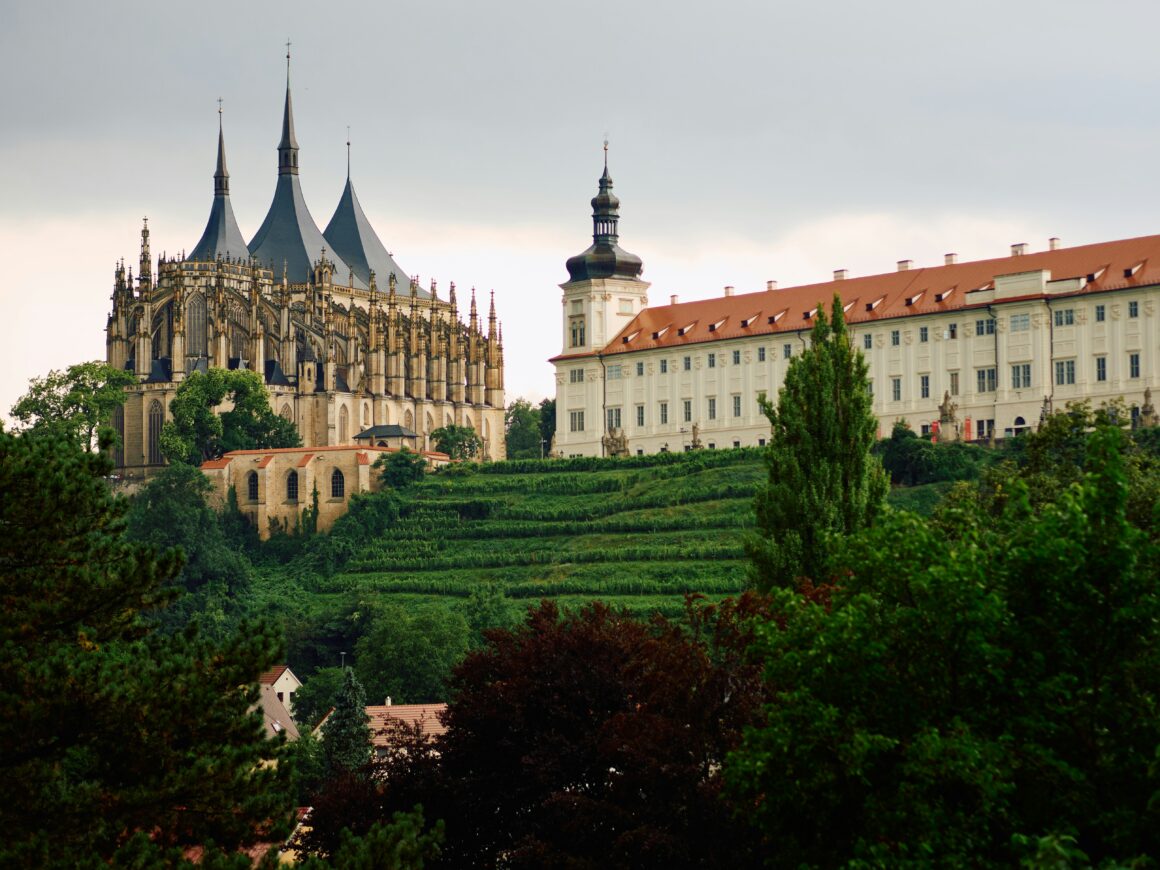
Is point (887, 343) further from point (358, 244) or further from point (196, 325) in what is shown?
point (358, 244)

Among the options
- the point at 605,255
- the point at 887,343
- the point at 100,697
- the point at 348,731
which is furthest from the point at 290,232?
the point at 100,697

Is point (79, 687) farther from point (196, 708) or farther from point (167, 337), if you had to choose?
point (167, 337)

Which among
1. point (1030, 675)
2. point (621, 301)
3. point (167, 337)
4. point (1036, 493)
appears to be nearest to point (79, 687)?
point (1030, 675)

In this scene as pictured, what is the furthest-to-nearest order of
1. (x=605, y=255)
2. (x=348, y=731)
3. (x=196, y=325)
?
1. (x=196, y=325)
2. (x=605, y=255)
3. (x=348, y=731)

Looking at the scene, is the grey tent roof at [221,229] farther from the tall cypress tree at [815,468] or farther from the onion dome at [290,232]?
the tall cypress tree at [815,468]

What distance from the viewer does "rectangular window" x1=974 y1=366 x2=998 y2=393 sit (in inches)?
3376

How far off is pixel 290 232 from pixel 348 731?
253ft

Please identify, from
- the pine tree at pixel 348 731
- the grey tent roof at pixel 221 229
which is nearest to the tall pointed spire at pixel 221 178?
the grey tent roof at pixel 221 229

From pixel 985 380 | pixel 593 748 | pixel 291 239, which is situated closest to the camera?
pixel 593 748

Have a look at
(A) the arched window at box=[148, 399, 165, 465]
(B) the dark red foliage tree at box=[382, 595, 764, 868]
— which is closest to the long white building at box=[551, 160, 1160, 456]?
(A) the arched window at box=[148, 399, 165, 465]

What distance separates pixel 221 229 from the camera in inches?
4956

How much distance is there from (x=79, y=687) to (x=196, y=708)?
4.82ft

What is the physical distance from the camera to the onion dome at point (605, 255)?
341 feet

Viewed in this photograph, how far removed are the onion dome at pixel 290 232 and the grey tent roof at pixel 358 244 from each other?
212 cm
